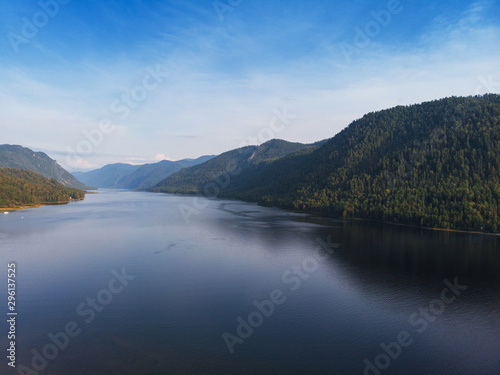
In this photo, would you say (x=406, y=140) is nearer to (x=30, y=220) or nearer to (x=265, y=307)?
(x=265, y=307)

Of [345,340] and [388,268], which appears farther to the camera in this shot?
[388,268]

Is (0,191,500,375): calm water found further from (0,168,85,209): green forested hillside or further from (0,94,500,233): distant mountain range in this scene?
(0,168,85,209): green forested hillside

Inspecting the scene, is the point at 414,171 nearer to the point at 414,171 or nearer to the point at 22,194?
the point at 414,171

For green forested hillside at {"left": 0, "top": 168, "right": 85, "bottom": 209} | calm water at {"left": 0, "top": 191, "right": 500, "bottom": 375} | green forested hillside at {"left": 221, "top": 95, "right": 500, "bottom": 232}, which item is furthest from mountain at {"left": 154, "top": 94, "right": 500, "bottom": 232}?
green forested hillside at {"left": 0, "top": 168, "right": 85, "bottom": 209}

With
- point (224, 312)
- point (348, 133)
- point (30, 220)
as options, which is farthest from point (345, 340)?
point (348, 133)

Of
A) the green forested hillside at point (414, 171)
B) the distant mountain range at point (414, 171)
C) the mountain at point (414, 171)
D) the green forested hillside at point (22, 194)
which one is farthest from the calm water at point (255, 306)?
the green forested hillside at point (22, 194)

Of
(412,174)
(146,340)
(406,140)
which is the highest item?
(406,140)

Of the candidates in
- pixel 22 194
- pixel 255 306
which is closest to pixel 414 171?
pixel 255 306
